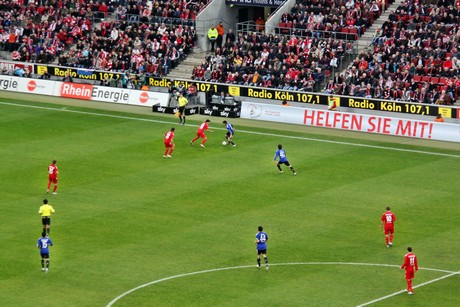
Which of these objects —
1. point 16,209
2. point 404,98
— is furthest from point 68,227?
point 404,98

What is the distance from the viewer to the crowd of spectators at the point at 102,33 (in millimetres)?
82438

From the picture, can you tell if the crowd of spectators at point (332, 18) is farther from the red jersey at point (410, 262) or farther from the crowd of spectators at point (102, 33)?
the red jersey at point (410, 262)

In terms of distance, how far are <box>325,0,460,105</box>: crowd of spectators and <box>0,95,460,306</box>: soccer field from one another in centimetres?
601

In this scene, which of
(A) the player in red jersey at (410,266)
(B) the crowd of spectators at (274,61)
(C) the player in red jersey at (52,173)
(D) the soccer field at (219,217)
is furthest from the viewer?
(B) the crowd of spectators at (274,61)

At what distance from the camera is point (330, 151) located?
203ft

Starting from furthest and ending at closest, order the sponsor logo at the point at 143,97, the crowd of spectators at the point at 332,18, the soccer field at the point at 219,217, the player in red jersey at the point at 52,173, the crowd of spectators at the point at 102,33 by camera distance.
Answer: the crowd of spectators at the point at 102,33 → the crowd of spectators at the point at 332,18 → the sponsor logo at the point at 143,97 → the player in red jersey at the point at 52,173 → the soccer field at the point at 219,217

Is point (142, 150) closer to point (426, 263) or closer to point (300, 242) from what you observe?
point (300, 242)

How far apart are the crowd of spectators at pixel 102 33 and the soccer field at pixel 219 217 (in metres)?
13.3

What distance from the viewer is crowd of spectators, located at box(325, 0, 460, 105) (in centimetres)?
6988

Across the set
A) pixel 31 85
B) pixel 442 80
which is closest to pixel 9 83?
pixel 31 85

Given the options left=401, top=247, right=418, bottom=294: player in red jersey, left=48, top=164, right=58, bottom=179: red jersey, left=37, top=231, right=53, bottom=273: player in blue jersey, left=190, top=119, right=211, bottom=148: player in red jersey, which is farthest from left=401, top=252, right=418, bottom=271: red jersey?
left=190, top=119, right=211, bottom=148: player in red jersey

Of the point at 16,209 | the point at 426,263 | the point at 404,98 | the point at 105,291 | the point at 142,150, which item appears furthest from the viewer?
the point at 404,98

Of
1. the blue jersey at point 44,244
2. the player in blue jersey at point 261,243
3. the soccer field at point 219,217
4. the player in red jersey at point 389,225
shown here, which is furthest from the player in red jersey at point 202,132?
the blue jersey at point 44,244

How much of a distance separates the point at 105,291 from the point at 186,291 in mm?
2795
